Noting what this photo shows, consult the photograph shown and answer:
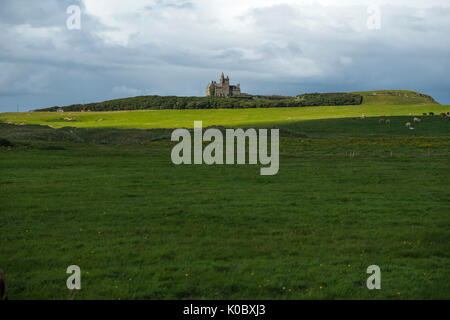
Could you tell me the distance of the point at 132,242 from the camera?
1731 centimetres

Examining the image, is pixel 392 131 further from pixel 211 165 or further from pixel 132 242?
pixel 132 242

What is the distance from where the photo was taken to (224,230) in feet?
62.9

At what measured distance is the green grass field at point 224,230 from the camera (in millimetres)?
13109

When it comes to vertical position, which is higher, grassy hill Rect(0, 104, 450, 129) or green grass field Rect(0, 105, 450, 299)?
grassy hill Rect(0, 104, 450, 129)

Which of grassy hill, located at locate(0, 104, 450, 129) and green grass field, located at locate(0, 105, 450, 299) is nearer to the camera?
green grass field, located at locate(0, 105, 450, 299)

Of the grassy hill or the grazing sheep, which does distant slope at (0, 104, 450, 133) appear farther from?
the grazing sheep

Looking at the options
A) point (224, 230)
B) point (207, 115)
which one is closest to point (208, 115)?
point (207, 115)

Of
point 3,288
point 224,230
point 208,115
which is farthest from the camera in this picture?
point 208,115

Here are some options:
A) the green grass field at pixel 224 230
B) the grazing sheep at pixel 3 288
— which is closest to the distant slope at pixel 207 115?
the green grass field at pixel 224 230

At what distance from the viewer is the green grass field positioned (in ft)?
43.0

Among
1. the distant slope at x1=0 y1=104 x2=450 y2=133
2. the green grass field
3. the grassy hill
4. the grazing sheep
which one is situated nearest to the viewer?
the grazing sheep

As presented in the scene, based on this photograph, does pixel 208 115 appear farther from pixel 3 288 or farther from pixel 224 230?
pixel 3 288

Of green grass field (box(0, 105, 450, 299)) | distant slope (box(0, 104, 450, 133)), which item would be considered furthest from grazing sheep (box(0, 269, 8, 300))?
distant slope (box(0, 104, 450, 133))
